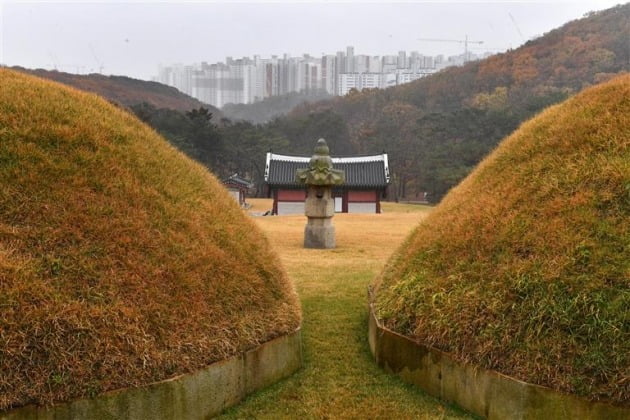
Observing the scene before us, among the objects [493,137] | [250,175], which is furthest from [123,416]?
[250,175]

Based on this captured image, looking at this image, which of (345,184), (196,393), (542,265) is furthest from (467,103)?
(196,393)

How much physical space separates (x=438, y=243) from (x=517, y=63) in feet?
143

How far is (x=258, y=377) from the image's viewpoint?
3.74m

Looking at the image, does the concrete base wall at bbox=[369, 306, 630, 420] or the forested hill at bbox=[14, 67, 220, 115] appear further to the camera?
the forested hill at bbox=[14, 67, 220, 115]

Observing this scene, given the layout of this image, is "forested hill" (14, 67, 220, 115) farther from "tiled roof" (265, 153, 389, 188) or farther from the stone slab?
the stone slab

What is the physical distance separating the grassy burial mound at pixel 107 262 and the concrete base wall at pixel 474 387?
0.84m

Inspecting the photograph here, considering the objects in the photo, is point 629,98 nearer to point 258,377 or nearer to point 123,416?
point 258,377

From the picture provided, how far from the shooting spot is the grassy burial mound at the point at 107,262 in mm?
2869

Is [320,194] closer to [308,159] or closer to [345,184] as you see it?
[345,184]

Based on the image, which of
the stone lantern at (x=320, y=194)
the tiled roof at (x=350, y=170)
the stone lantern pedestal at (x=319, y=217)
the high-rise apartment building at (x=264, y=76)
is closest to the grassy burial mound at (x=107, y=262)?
the stone lantern at (x=320, y=194)

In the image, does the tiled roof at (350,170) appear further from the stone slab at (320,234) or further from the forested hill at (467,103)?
the stone slab at (320,234)

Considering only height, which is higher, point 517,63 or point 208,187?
point 517,63

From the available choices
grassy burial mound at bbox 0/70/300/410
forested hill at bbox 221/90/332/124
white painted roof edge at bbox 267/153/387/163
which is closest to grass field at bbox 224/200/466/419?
grassy burial mound at bbox 0/70/300/410

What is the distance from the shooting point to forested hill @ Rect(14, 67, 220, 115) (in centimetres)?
3791
